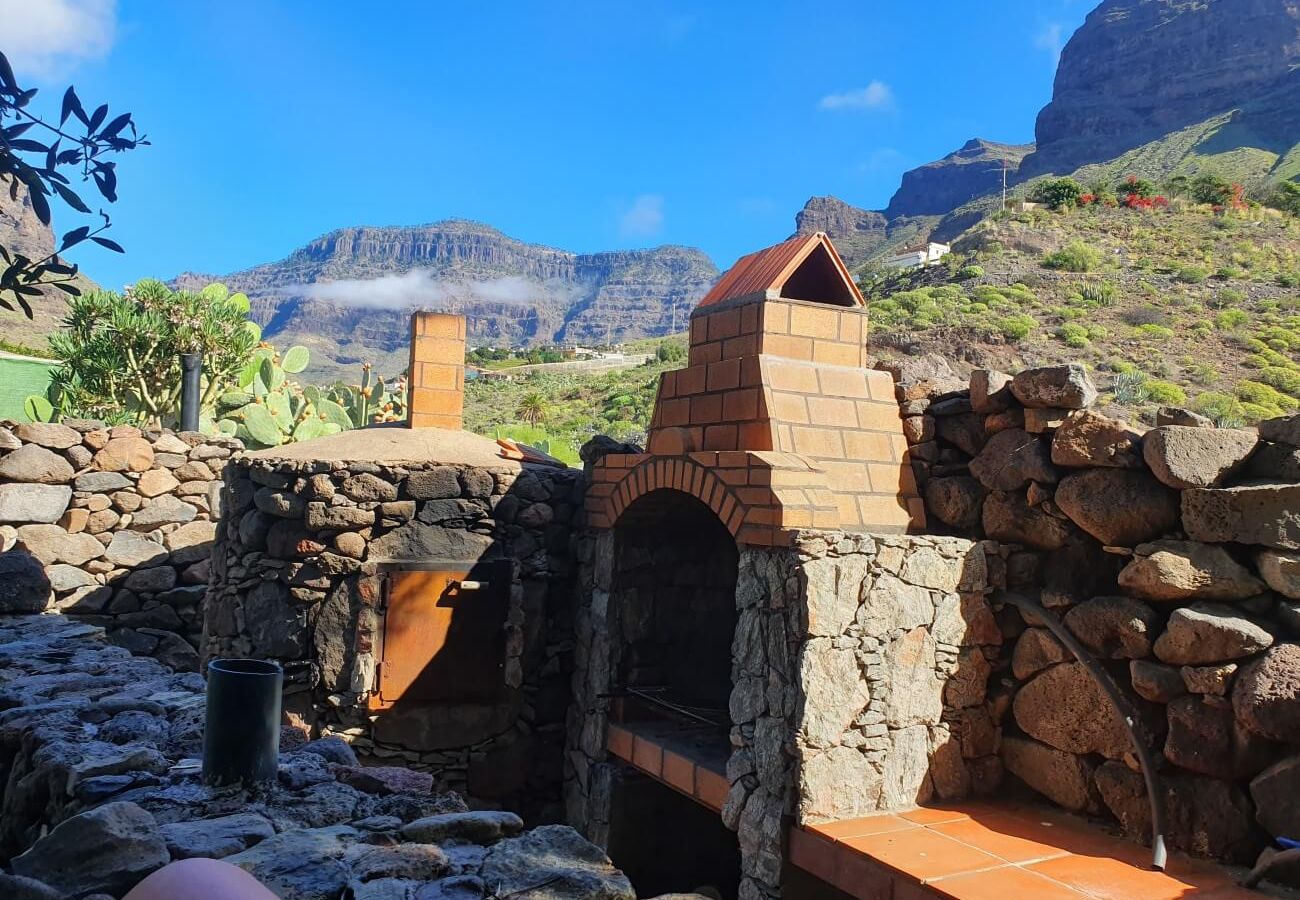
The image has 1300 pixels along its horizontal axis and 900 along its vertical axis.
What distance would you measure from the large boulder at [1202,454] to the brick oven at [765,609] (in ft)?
3.59

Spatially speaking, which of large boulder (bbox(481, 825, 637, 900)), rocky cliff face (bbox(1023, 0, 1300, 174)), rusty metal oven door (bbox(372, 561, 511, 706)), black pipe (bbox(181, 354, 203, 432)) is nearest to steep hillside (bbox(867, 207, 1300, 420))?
rusty metal oven door (bbox(372, 561, 511, 706))

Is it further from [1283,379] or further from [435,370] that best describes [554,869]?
[1283,379]

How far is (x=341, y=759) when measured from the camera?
3.43 metres

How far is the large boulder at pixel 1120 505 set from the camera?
14.6ft

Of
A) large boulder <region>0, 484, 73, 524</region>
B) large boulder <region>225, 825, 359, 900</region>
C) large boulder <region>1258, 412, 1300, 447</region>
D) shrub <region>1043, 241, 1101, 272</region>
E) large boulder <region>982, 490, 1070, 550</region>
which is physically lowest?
large boulder <region>225, 825, 359, 900</region>

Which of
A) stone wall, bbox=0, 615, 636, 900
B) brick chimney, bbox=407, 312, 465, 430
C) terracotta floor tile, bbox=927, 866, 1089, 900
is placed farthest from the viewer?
brick chimney, bbox=407, 312, 465, 430

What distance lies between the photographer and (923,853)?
166 inches

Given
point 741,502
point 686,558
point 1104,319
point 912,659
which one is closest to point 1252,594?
point 912,659

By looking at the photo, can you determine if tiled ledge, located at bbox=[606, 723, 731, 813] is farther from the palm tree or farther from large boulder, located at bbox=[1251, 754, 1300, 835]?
the palm tree

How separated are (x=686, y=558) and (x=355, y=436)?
258 centimetres

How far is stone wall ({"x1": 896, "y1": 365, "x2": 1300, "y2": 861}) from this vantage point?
13.2 feet

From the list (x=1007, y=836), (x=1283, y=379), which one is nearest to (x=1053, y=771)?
(x=1007, y=836)

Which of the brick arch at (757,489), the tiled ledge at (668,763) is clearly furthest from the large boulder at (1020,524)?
the tiled ledge at (668,763)

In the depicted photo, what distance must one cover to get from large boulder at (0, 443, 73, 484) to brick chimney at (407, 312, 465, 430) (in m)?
3.28
